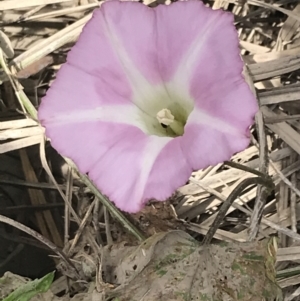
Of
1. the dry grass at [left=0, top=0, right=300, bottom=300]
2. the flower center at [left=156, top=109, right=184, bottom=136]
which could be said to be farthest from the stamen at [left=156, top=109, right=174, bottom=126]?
the dry grass at [left=0, top=0, right=300, bottom=300]

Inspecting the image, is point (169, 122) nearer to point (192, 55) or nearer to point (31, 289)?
point (192, 55)

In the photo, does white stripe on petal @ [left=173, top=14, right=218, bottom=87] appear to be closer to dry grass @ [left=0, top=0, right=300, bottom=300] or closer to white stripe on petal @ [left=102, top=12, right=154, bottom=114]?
white stripe on petal @ [left=102, top=12, right=154, bottom=114]

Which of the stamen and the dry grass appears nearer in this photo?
the stamen

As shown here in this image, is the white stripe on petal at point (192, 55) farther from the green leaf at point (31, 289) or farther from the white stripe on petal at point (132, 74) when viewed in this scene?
the green leaf at point (31, 289)

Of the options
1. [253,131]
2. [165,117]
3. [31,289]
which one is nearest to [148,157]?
[165,117]

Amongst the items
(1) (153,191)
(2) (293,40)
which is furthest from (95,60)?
(2) (293,40)

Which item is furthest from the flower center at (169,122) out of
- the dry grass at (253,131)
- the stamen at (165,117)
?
the dry grass at (253,131)
